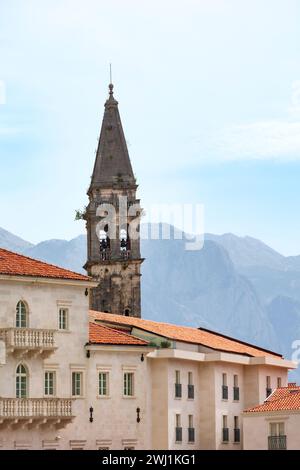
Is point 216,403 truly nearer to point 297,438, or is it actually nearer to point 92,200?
point 297,438

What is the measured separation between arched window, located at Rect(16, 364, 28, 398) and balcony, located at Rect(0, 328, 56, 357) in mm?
1021

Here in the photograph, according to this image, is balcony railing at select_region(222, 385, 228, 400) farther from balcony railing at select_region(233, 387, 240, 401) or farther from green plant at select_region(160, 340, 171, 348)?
green plant at select_region(160, 340, 171, 348)

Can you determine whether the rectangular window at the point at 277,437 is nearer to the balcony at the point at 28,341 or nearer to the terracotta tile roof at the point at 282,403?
the terracotta tile roof at the point at 282,403

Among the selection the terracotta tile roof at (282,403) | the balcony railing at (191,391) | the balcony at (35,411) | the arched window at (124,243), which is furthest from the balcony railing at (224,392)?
the arched window at (124,243)

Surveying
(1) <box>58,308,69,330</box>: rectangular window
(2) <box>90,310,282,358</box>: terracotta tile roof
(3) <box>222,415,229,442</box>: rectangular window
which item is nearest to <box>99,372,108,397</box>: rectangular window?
(1) <box>58,308,69,330</box>: rectangular window

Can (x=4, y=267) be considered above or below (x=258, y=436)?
above

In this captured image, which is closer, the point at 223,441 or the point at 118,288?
the point at 223,441

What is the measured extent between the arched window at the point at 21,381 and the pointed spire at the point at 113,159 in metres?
74.8

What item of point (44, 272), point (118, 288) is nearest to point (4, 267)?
point (44, 272)

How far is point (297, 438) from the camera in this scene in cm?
10044

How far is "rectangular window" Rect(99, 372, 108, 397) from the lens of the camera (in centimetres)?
9512

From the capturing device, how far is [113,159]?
165m

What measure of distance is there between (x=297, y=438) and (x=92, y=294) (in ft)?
217

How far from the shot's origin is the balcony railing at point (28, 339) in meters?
88.6
